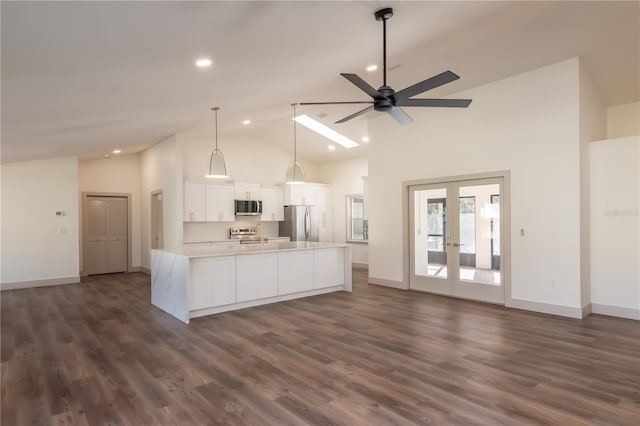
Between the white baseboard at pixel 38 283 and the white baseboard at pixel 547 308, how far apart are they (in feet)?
28.3

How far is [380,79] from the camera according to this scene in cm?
534

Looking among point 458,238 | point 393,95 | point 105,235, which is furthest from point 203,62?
point 105,235

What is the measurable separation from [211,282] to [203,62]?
3057mm

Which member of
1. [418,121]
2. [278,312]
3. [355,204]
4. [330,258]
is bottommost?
[278,312]

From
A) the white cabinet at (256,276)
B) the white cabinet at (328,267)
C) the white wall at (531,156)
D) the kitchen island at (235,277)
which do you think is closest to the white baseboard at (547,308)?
the white wall at (531,156)

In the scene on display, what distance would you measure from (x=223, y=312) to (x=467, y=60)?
4.90 m

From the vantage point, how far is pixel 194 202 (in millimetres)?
8562

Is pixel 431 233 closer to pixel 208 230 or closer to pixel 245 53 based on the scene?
pixel 245 53

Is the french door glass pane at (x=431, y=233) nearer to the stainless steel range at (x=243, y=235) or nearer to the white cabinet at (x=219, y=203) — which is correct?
the stainless steel range at (x=243, y=235)

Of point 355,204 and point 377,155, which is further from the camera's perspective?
point 355,204

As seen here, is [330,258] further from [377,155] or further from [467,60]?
[467,60]

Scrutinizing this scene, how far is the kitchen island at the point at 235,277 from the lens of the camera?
5.20 meters

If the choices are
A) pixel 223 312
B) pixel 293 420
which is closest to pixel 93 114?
pixel 223 312

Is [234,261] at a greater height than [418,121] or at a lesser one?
lesser
